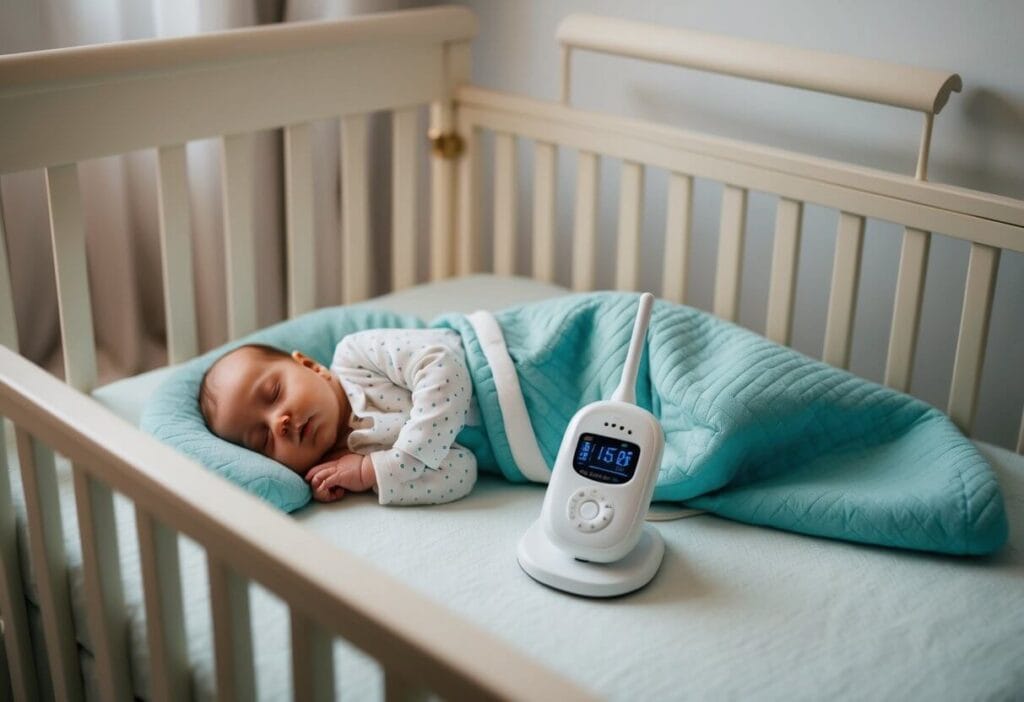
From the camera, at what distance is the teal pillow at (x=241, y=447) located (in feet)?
3.92

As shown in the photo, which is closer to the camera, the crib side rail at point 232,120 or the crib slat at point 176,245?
the crib side rail at point 232,120

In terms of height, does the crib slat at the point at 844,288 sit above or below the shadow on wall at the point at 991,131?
below

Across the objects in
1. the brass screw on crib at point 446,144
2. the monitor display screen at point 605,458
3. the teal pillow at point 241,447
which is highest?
the brass screw on crib at point 446,144

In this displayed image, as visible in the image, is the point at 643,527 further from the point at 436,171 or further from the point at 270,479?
the point at 436,171

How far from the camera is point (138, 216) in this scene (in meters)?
1.95

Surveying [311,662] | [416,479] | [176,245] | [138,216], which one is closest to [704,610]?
[416,479]

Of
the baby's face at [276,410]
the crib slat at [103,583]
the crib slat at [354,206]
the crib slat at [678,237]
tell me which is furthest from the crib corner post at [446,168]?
the crib slat at [103,583]

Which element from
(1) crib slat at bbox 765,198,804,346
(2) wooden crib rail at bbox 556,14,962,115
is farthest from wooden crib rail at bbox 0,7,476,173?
(1) crib slat at bbox 765,198,804,346

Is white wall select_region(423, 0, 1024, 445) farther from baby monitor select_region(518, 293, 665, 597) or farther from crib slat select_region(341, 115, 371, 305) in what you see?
baby monitor select_region(518, 293, 665, 597)

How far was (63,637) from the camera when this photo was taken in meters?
1.12

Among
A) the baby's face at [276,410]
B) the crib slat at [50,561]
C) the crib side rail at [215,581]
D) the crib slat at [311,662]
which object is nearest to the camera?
the crib side rail at [215,581]

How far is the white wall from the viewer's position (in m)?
1.48

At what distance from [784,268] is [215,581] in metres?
0.90

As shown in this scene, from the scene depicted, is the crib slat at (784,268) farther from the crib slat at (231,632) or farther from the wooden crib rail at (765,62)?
the crib slat at (231,632)
